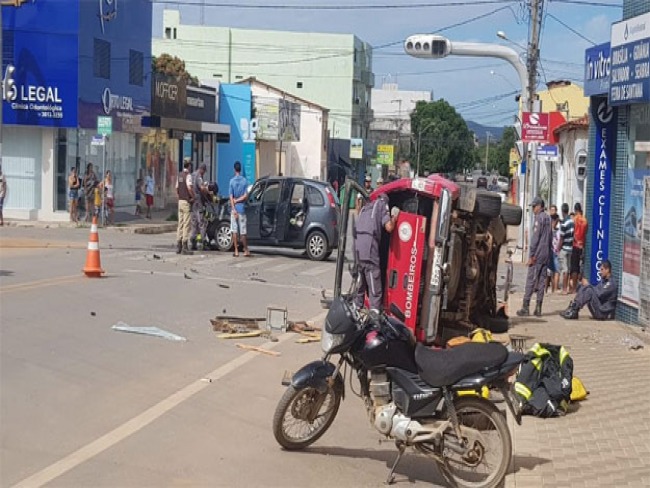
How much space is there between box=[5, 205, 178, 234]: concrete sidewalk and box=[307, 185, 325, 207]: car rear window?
1015cm

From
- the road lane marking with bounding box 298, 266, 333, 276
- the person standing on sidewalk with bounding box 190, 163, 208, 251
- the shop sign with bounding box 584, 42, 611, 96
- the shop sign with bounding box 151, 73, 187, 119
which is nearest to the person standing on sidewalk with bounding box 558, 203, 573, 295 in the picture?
the shop sign with bounding box 584, 42, 611, 96

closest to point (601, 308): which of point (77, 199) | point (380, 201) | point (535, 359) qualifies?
point (380, 201)

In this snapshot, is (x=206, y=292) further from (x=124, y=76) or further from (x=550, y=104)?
(x=550, y=104)

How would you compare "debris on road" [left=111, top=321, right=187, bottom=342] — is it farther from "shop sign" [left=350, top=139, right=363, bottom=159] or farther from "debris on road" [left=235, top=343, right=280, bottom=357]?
"shop sign" [left=350, top=139, right=363, bottom=159]

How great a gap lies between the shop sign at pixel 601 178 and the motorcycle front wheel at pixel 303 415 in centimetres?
1127

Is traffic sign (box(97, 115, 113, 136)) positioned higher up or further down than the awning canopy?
further down

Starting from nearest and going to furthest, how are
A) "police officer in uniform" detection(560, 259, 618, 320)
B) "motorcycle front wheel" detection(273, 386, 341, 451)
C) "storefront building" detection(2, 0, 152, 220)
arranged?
"motorcycle front wheel" detection(273, 386, 341, 451) < "police officer in uniform" detection(560, 259, 618, 320) < "storefront building" detection(2, 0, 152, 220)

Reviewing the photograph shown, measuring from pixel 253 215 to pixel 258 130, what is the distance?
121 feet

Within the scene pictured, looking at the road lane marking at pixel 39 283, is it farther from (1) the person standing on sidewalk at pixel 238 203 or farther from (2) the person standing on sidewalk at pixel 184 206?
(1) the person standing on sidewalk at pixel 238 203

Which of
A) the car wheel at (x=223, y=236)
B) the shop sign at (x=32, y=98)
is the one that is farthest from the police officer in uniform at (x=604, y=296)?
the shop sign at (x=32, y=98)

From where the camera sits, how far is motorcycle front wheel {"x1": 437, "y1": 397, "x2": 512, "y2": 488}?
6562 millimetres

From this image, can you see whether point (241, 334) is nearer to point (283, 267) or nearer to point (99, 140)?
point (283, 267)

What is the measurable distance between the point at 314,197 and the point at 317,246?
118 centimetres

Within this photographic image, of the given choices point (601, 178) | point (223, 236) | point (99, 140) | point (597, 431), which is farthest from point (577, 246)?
point (99, 140)
